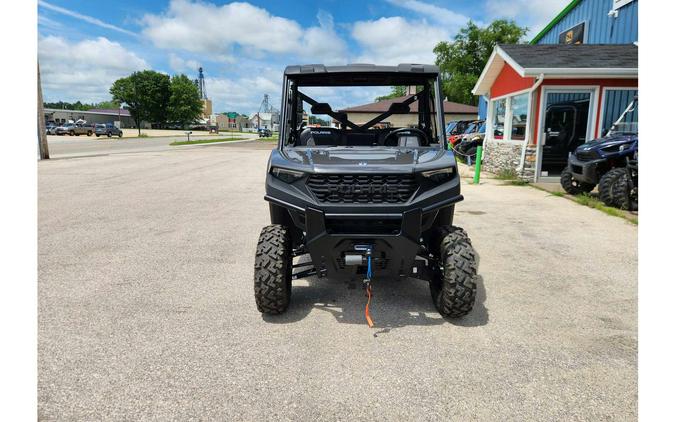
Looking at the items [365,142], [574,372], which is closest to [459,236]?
[574,372]

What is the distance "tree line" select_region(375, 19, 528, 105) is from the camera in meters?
49.2

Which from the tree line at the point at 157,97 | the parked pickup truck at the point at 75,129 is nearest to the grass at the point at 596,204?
the parked pickup truck at the point at 75,129

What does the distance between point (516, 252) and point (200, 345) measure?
4.31 m

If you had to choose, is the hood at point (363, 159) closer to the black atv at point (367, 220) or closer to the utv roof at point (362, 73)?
the black atv at point (367, 220)

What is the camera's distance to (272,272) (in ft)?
11.8

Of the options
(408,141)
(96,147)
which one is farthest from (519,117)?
(96,147)

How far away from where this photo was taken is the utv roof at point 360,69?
4.26m

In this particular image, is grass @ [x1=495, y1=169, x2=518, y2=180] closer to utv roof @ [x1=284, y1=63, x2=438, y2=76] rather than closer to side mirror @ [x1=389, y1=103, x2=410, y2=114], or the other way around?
side mirror @ [x1=389, y1=103, x2=410, y2=114]

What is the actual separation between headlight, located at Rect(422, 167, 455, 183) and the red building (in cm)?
→ 1018

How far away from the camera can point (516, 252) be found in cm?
596

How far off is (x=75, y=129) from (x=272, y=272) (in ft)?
202

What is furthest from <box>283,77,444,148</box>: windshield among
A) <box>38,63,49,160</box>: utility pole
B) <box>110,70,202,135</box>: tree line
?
<box>110,70,202,135</box>: tree line

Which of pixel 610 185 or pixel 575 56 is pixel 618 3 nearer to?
pixel 575 56

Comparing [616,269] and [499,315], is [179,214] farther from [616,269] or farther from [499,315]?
[616,269]
